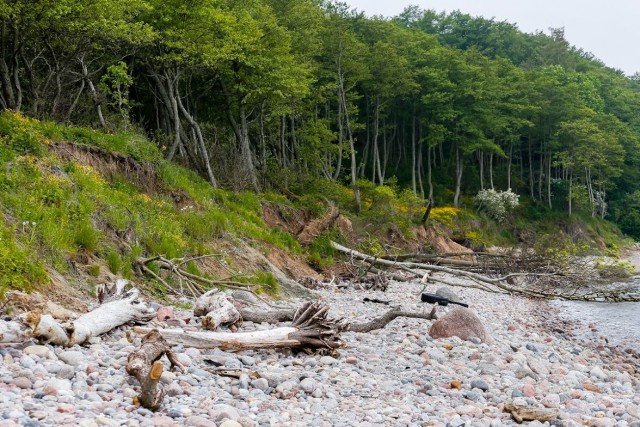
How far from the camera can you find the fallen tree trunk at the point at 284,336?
5878 mm

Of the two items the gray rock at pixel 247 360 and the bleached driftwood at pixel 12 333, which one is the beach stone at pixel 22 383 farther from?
the gray rock at pixel 247 360

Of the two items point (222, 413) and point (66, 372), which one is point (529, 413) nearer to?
point (222, 413)

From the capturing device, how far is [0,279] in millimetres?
5926

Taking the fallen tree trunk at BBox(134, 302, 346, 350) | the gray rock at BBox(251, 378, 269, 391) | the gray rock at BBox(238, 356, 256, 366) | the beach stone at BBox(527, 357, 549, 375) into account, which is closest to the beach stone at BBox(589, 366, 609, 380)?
the beach stone at BBox(527, 357, 549, 375)

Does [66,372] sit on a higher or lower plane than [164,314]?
higher

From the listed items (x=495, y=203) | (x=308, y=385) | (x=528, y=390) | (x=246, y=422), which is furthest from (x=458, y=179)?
(x=246, y=422)

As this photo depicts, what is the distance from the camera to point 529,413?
5301 millimetres

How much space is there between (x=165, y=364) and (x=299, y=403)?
1.33 m

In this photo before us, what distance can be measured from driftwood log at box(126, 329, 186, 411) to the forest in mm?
10951

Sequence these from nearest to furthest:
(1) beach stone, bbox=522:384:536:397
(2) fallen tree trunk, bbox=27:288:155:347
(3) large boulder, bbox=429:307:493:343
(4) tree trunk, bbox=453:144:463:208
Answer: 1. (2) fallen tree trunk, bbox=27:288:155:347
2. (1) beach stone, bbox=522:384:536:397
3. (3) large boulder, bbox=429:307:493:343
4. (4) tree trunk, bbox=453:144:463:208

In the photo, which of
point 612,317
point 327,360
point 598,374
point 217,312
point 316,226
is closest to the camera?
point 327,360

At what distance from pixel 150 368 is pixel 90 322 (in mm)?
1608

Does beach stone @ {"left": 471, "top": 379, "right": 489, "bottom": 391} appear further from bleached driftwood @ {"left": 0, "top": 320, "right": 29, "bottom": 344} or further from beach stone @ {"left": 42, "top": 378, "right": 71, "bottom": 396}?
bleached driftwood @ {"left": 0, "top": 320, "right": 29, "bottom": 344}

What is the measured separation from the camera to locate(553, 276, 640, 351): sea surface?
12.8 metres
